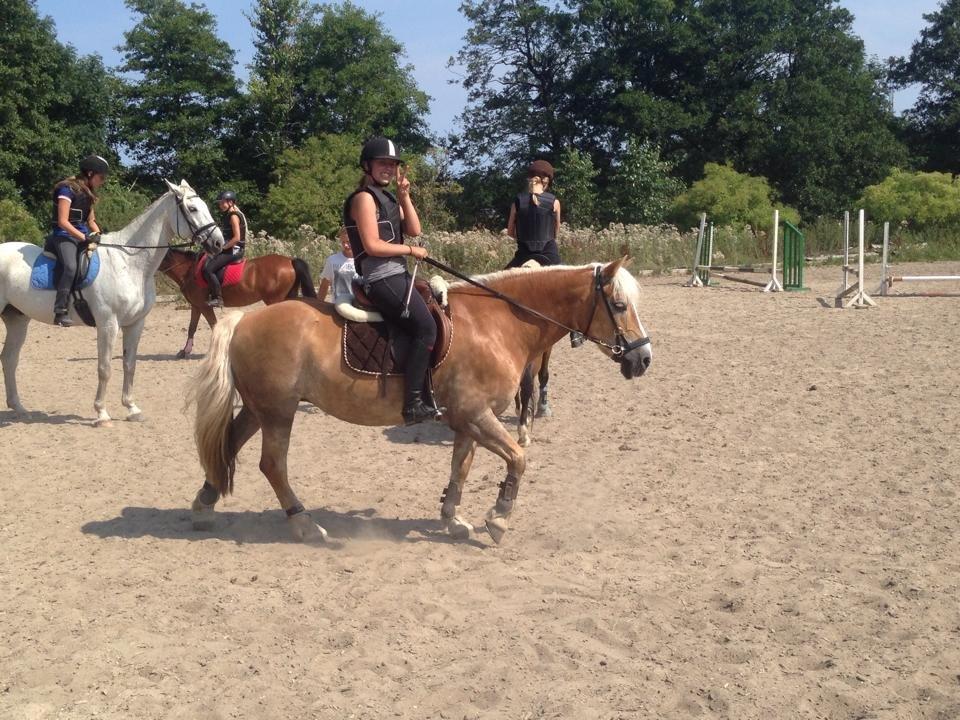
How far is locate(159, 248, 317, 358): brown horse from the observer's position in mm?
13391

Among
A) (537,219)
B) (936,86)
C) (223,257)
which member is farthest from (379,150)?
(936,86)

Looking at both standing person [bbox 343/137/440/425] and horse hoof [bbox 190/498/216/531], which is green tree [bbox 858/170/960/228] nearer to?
standing person [bbox 343/137/440/425]

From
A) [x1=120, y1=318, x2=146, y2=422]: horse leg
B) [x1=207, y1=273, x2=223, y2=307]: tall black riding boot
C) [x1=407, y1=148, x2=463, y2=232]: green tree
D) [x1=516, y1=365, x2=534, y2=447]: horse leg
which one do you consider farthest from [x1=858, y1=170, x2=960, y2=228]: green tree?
[x1=120, y1=318, x2=146, y2=422]: horse leg

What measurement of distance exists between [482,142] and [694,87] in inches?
413

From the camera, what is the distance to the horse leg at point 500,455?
19.8 feet

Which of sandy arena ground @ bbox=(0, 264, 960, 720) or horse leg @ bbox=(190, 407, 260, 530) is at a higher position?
horse leg @ bbox=(190, 407, 260, 530)

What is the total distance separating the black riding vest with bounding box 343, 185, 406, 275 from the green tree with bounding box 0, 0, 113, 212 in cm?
3164

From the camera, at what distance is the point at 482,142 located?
47.5 metres

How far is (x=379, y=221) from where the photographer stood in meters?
5.89

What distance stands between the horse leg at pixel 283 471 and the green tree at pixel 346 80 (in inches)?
1445

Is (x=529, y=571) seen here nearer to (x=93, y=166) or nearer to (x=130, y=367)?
(x=130, y=367)

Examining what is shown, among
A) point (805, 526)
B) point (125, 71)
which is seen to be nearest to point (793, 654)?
point (805, 526)

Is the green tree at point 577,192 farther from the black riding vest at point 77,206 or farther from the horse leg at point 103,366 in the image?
the horse leg at point 103,366

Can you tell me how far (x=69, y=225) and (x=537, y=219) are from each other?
4.67 m
